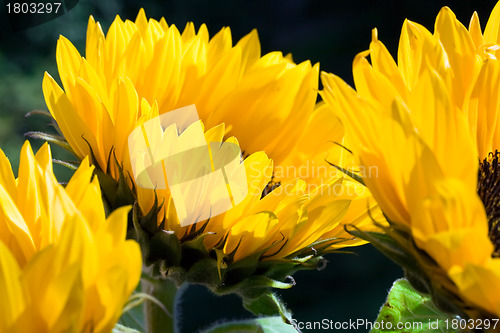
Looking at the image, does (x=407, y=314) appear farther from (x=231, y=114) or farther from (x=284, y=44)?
(x=284, y=44)

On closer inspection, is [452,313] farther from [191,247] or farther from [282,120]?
[282,120]

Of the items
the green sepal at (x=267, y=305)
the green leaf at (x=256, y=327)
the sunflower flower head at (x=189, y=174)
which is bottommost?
the green leaf at (x=256, y=327)

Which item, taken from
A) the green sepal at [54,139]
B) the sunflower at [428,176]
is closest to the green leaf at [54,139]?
the green sepal at [54,139]

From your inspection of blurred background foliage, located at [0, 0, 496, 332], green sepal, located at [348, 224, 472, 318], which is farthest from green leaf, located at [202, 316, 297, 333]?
blurred background foliage, located at [0, 0, 496, 332]

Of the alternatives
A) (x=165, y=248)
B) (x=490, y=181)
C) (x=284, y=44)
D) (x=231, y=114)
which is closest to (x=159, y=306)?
(x=165, y=248)

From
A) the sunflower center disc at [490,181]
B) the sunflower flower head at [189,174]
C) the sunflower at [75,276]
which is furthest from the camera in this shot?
the sunflower center disc at [490,181]

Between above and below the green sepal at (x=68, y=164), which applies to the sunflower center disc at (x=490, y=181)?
below

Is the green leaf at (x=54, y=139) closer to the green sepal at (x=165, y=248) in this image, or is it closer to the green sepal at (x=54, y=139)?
the green sepal at (x=54, y=139)

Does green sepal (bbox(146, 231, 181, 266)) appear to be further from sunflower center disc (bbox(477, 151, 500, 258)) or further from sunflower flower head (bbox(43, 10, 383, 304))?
sunflower center disc (bbox(477, 151, 500, 258))
